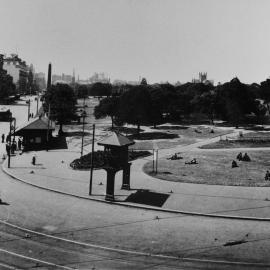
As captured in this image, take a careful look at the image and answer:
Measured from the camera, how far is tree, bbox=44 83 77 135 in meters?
64.9

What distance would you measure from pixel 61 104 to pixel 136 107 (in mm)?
12627

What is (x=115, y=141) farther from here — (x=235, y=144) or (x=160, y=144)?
(x=235, y=144)

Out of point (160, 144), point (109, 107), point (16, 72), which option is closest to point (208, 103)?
point (109, 107)

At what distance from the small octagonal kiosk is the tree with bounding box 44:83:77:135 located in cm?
3632

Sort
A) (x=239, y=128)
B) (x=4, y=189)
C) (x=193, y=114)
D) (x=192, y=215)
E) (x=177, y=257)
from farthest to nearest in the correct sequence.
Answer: (x=193, y=114) < (x=239, y=128) < (x=4, y=189) < (x=192, y=215) < (x=177, y=257)

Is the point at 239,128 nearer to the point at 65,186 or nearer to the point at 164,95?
the point at 164,95

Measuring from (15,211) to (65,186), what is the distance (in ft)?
22.0

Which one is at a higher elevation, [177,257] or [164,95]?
[164,95]

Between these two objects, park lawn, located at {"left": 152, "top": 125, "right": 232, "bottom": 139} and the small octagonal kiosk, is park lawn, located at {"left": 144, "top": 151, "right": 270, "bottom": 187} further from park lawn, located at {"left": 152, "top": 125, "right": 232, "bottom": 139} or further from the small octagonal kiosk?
park lawn, located at {"left": 152, "top": 125, "right": 232, "bottom": 139}

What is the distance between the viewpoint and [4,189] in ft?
96.8

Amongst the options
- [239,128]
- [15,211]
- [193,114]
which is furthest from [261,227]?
[193,114]

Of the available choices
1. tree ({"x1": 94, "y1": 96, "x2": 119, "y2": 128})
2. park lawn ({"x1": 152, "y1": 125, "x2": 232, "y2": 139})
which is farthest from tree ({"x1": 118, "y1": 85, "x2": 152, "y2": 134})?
tree ({"x1": 94, "y1": 96, "x2": 119, "y2": 128})

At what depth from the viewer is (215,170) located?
122ft

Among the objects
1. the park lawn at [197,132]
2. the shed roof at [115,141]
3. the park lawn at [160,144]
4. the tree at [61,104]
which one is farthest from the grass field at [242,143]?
the shed roof at [115,141]
